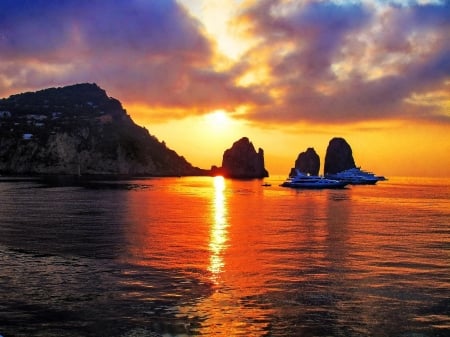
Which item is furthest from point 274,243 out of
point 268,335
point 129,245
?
point 268,335

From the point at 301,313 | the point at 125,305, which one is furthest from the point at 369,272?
the point at 125,305

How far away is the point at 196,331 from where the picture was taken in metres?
18.2

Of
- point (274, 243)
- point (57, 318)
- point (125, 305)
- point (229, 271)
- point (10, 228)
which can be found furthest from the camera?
point (10, 228)

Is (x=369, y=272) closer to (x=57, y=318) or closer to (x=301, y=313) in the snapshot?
(x=301, y=313)

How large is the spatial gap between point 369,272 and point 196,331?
1557 centimetres

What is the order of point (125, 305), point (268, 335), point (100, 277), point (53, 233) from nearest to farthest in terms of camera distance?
point (268, 335)
point (125, 305)
point (100, 277)
point (53, 233)

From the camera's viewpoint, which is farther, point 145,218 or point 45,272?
point 145,218

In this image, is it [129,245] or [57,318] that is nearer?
[57,318]

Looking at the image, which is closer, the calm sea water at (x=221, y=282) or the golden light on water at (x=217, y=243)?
the calm sea water at (x=221, y=282)

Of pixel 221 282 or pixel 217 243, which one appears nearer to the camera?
pixel 221 282

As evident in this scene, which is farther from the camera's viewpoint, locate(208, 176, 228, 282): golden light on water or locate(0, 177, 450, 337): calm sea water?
locate(208, 176, 228, 282): golden light on water

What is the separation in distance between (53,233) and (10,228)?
665cm

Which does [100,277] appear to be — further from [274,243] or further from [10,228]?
[10,228]

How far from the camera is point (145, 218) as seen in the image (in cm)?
6419
